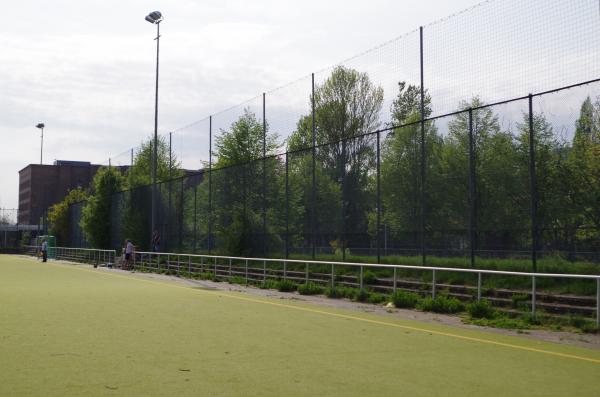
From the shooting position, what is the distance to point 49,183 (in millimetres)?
137000

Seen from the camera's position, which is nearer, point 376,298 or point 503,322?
point 503,322

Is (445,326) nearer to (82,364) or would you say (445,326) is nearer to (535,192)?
(535,192)

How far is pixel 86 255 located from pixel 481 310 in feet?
132

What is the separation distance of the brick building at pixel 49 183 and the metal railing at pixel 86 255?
7824cm

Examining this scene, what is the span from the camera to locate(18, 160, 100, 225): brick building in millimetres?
135125

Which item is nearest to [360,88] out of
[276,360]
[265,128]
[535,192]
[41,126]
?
[265,128]

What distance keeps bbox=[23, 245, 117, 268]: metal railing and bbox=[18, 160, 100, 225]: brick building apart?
78241 millimetres

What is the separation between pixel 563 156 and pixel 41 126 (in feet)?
241

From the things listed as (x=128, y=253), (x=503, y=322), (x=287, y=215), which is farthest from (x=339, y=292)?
(x=128, y=253)

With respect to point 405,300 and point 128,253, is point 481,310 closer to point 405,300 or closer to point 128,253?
point 405,300

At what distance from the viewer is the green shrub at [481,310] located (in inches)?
520

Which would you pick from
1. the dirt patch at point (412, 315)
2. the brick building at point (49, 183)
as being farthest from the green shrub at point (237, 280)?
the brick building at point (49, 183)

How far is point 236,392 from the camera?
6523 millimetres

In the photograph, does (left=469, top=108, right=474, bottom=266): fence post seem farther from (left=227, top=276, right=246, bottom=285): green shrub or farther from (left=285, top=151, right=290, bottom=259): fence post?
(left=285, top=151, right=290, bottom=259): fence post
